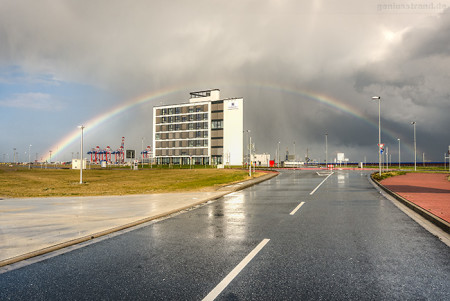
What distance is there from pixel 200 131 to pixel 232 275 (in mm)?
102588

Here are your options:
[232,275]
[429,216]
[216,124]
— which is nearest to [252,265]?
[232,275]

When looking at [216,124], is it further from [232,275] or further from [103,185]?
[232,275]

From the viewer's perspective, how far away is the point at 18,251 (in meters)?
5.83

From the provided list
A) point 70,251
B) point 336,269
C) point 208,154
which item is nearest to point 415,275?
point 336,269

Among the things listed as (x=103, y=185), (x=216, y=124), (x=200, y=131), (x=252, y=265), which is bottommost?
(x=103, y=185)

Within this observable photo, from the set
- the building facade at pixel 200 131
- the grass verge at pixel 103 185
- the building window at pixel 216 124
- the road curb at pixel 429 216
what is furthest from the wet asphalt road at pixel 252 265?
the building window at pixel 216 124

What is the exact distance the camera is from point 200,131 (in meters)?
106

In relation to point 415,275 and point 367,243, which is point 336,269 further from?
point 367,243

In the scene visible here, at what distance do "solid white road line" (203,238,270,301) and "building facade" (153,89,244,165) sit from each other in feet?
310

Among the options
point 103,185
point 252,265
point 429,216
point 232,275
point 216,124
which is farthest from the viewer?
point 216,124

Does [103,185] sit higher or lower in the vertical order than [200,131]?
lower

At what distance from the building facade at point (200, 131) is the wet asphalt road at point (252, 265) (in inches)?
3663

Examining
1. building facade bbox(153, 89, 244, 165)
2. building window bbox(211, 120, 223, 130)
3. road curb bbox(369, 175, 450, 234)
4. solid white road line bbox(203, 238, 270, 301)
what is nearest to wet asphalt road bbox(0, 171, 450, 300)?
solid white road line bbox(203, 238, 270, 301)

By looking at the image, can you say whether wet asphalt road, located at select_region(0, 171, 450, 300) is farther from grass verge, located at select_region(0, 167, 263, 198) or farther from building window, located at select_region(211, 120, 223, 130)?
building window, located at select_region(211, 120, 223, 130)
